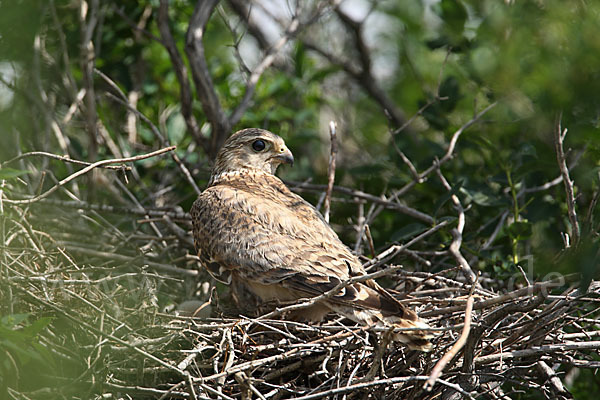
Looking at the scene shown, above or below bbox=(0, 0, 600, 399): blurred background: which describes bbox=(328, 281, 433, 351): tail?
below

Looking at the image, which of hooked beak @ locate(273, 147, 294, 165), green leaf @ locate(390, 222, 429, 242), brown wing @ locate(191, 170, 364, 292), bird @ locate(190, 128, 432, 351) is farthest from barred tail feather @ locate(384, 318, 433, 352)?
hooked beak @ locate(273, 147, 294, 165)

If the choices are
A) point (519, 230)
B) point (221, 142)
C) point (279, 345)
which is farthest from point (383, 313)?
point (221, 142)

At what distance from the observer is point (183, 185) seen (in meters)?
4.93

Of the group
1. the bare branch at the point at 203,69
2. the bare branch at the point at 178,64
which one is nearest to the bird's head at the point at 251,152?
the bare branch at the point at 203,69

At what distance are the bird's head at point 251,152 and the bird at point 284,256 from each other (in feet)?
0.93

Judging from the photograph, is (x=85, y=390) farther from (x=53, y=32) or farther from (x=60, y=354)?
(x=53, y=32)

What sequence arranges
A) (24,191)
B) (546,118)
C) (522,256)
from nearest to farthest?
1. (546,118)
2. (522,256)
3. (24,191)

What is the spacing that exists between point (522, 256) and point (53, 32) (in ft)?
13.0

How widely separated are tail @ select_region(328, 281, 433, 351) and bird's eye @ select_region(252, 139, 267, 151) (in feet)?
5.58

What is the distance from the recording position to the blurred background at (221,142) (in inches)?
77.2

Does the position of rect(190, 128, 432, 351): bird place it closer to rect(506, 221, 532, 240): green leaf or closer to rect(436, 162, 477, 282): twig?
rect(436, 162, 477, 282): twig


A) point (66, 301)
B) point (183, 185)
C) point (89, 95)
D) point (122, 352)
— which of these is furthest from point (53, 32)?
point (122, 352)

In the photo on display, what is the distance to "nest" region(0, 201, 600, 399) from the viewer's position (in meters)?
2.63

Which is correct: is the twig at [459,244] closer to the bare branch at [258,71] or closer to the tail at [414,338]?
the tail at [414,338]
